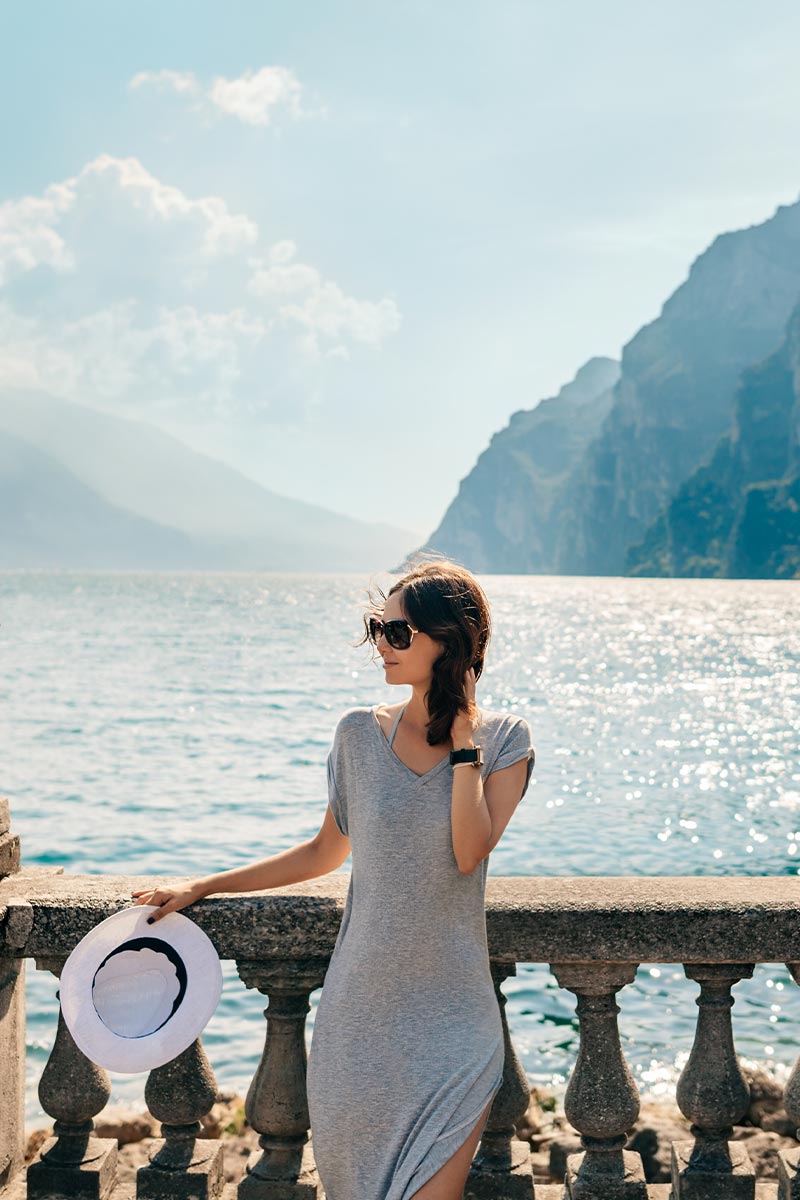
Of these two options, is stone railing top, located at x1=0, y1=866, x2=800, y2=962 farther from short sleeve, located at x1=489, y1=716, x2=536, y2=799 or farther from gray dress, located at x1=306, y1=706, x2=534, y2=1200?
short sleeve, located at x1=489, y1=716, x2=536, y2=799

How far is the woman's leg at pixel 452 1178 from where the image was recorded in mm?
2566

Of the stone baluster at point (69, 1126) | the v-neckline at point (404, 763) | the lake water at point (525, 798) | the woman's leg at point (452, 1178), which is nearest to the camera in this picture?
the woman's leg at point (452, 1178)

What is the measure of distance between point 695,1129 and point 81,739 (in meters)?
31.0

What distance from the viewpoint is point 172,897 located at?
3.00 m

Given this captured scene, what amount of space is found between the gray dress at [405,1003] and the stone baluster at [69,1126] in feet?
2.64

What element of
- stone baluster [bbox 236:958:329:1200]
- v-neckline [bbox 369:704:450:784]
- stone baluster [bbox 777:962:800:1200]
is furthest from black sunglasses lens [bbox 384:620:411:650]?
stone baluster [bbox 777:962:800:1200]

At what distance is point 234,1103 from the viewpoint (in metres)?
9.01

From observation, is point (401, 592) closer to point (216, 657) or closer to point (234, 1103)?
point (234, 1103)

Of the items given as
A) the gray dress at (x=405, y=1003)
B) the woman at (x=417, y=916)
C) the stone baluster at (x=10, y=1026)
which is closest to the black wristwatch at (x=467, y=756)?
the woman at (x=417, y=916)

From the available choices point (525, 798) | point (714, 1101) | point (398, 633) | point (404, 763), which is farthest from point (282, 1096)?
point (525, 798)

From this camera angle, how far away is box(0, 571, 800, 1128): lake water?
39.8 ft

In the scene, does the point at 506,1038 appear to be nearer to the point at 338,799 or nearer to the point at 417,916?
the point at 417,916

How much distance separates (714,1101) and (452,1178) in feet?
2.96

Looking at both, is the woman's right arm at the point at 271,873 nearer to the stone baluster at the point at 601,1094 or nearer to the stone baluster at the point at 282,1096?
the stone baluster at the point at 282,1096
